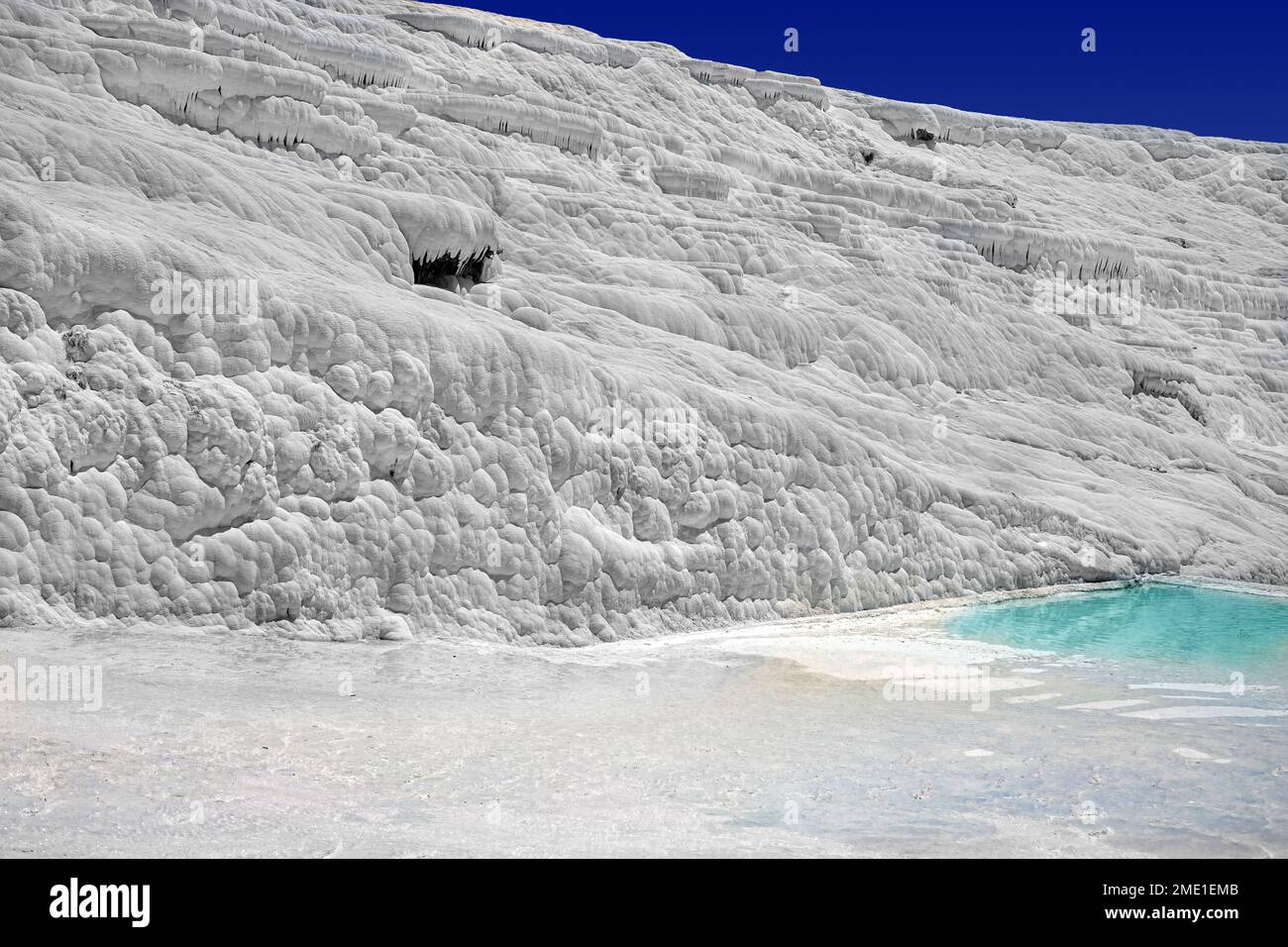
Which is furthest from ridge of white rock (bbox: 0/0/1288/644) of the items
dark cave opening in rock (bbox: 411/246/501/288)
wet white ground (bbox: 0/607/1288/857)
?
wet white ground (bbox: 0/607/1288/857)

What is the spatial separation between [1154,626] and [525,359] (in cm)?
515

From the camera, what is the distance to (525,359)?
8922 millimetres

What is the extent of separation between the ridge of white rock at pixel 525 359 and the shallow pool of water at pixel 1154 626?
51 cm

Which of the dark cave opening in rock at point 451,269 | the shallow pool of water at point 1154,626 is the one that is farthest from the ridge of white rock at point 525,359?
the shallow pool of water at point 1154,626

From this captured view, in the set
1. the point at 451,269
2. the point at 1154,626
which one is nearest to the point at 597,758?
the point at 1154,626

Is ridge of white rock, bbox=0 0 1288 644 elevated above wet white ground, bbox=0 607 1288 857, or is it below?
above

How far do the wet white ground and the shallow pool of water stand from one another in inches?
35.8

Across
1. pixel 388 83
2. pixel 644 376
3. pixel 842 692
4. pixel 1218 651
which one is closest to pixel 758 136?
pixel 388 83

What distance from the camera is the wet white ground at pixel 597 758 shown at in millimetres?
4211

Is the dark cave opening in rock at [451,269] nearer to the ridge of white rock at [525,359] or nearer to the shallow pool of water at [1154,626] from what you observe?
the ridge of white rock at [525,359]

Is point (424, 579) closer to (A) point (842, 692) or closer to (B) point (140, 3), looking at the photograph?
(A) point (842, 692)

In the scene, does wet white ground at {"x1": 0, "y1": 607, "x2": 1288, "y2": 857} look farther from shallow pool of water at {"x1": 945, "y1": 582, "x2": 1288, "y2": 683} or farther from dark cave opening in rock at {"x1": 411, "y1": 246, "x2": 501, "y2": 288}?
dark cave opening in rock at {"x1": 411, "y1": 246, "x2": 501, "y2": 288}

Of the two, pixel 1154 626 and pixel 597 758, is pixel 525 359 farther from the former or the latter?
pixel 1154 626

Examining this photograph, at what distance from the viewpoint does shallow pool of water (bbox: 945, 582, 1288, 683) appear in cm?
855
